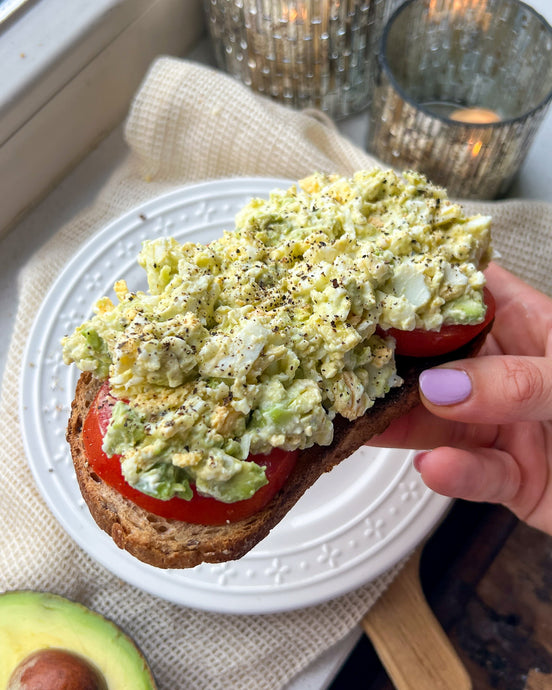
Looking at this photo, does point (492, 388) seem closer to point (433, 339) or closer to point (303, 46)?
point (433, 339)

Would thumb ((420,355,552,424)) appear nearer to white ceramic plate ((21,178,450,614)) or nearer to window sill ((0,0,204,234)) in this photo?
white ceramic plate ((21,178,450,614))

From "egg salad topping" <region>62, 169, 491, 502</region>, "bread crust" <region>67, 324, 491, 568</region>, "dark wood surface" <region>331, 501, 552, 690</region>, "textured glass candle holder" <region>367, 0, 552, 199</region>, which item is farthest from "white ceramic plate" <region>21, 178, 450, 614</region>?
"textured glass candle holder" <region>367, 0, 552, 199</region>

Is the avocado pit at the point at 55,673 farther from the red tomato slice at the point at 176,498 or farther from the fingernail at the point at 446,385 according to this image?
the fingernail at the point at 446,385

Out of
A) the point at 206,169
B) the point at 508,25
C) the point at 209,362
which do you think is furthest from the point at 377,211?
the point at 508,25

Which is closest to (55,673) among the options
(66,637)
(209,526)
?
(66,637)

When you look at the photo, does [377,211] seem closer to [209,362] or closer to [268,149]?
[209,362]

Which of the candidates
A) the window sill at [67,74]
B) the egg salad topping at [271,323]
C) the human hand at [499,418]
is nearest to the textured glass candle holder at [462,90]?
the human hand at [499,418]
